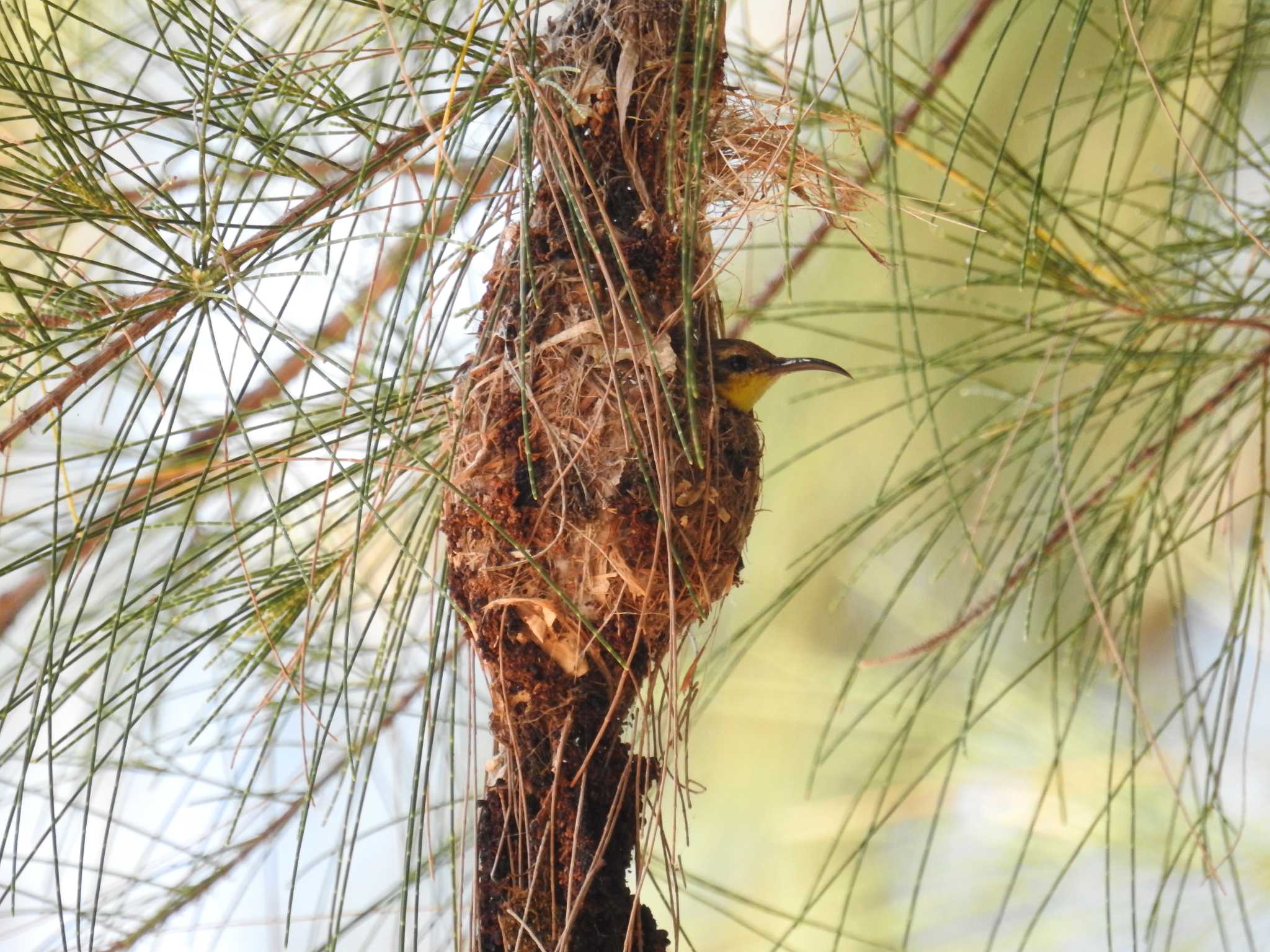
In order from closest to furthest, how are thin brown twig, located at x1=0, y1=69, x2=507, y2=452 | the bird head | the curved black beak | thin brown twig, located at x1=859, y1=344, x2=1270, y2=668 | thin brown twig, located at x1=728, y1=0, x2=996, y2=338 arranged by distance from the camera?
thin brown twig, located at x1=0, y1=69, x2=507, y2=452 < thin brown twig, located at x1=859, y1=344, x2=1270, y2=668 < the bird head < the curved black beak < thin brown twig, located at x1=728, y1=0, x2=996, y2=338

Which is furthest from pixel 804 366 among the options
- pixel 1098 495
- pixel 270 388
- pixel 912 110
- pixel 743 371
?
pixel 270 388

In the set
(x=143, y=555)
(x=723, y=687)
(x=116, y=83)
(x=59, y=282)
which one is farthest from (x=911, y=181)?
(x=59, y=282)

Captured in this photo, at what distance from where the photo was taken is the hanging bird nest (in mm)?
1272

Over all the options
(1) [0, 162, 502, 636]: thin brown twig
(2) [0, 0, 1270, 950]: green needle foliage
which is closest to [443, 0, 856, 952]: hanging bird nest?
(2) [0, 0, 1270, 950]: green needle foliage

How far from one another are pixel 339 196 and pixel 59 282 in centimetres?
33

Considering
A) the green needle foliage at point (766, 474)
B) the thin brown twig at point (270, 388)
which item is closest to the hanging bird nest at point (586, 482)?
the green needle foliage at point (766, 474)

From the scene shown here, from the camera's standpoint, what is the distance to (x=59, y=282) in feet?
4.39

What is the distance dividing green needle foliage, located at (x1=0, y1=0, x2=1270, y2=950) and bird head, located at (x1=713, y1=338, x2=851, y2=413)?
123mm

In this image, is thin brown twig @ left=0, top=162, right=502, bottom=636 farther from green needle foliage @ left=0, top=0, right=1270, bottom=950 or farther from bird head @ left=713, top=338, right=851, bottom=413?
bird head @ left=713, top=338, right=851, bottom=413

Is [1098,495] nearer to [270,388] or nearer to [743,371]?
[743,371]

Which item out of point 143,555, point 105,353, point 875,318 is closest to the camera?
point 105,353

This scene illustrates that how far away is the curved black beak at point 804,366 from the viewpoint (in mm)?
1733

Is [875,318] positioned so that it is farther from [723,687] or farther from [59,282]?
[59,282]

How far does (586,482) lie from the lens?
1354 mm
